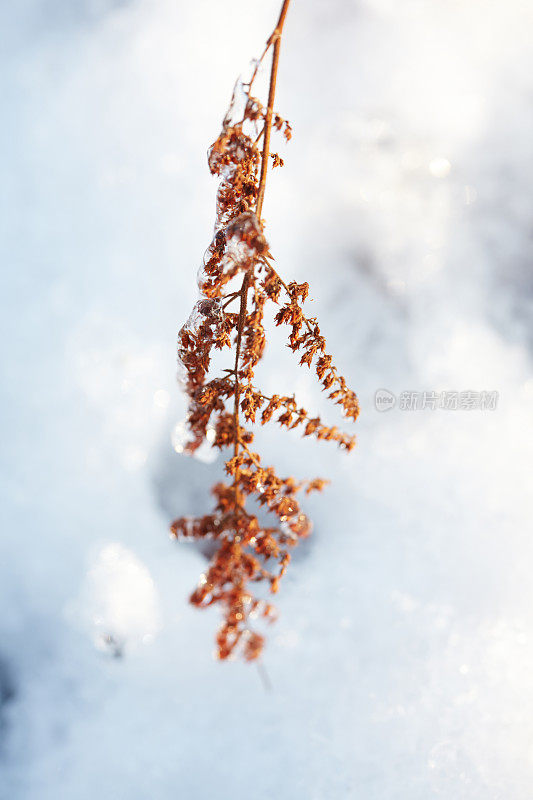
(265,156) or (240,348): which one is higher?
(265,156)

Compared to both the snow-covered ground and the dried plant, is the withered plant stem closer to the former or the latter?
the dried plant

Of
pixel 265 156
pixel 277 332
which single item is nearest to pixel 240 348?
pixel 265 156

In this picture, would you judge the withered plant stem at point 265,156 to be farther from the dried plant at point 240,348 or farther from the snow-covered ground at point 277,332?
the snow-covered ground at point 277,332

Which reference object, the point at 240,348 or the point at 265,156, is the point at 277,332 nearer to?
the point at 240,348

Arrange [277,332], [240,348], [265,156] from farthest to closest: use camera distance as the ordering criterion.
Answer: [277,332] < [240,348] < [265,156]

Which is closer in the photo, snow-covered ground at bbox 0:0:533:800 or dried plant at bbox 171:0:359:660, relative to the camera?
dried plant at bbox 171:0:359:660

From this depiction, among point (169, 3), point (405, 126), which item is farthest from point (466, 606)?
point (169, 3)

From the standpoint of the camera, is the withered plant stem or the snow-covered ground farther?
the snow-covered ground

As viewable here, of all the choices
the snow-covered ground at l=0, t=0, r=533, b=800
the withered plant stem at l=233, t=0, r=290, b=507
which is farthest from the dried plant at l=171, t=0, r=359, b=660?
the snow-covered ground at l=0, t=0, r=533, b=800
